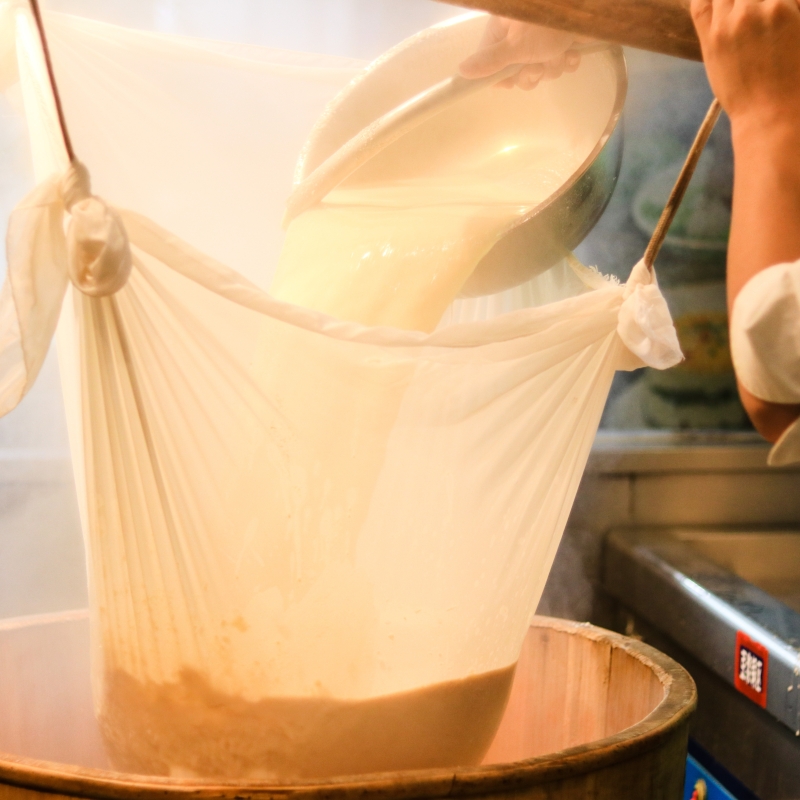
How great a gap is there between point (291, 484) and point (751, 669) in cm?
93

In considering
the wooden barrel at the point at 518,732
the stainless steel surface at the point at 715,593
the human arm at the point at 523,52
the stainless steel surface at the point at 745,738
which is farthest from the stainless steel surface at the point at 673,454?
the human arm at the point at 523,52

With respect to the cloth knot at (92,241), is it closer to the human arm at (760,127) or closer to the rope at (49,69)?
the rope at (49,69)

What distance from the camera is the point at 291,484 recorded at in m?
0.77

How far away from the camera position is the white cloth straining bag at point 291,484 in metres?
0.70

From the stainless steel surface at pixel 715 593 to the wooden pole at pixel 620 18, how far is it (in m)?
0.88

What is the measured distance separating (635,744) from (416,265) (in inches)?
21.2

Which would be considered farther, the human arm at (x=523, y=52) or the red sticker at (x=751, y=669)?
the red sticker at (x=751, y=669)

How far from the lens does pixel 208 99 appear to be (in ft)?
4.02

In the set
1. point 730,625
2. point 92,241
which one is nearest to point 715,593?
point 730,625

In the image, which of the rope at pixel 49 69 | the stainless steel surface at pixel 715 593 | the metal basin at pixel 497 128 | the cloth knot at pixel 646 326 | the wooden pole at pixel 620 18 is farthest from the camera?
the stainless steel surface at pixel 715 593

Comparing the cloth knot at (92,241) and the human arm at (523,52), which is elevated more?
the human arm at (523,52)

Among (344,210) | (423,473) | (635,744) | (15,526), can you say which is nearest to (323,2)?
(344,210)

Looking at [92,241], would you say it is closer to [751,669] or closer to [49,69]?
[49,69]

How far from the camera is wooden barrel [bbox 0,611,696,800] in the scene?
2.12ft
